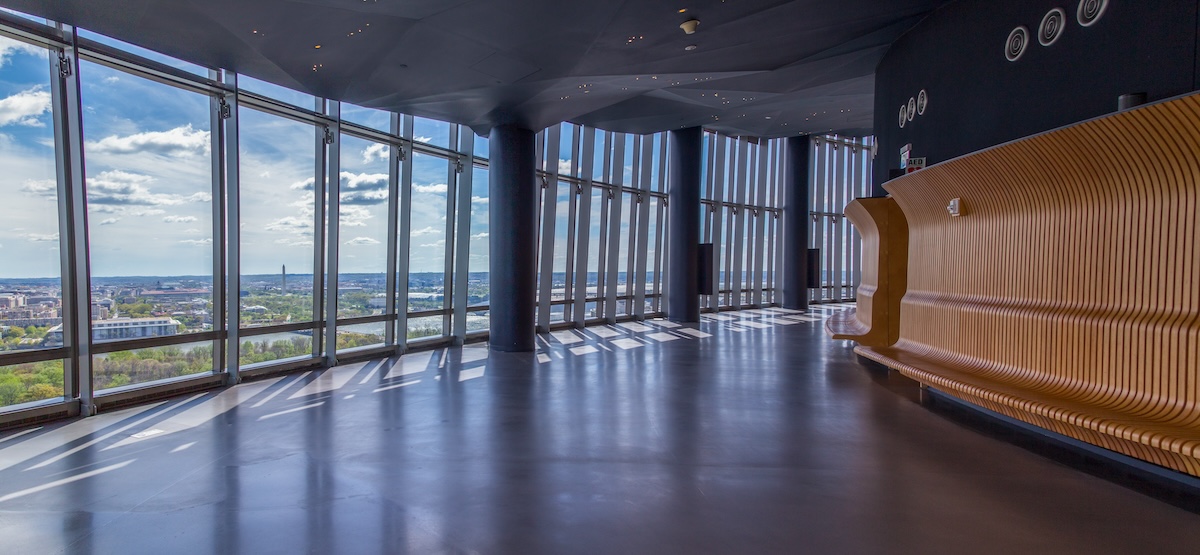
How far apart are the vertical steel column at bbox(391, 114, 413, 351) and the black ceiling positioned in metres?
0.61

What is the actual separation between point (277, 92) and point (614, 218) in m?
8.60

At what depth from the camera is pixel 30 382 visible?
604 cm

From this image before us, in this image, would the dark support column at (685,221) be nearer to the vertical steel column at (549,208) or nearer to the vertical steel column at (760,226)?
the vertical steel column at (549,208)

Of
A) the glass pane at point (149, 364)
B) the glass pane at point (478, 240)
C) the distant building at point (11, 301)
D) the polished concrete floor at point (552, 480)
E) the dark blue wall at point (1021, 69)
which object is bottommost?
the polished concrete floor at point (552, 480)

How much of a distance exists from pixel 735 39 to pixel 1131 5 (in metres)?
3.99

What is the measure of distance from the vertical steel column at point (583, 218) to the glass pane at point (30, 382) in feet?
32.3

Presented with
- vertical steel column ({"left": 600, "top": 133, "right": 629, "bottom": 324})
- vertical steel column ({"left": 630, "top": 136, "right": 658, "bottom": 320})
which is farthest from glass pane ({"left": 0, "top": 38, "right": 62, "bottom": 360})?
vertical steel column ({"left": 630, "top": 136, "right": 658, "bottom": 320})

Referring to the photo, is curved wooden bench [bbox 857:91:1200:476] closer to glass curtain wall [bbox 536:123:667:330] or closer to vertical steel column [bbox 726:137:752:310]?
glass curtain wall [bbox 536:123:667:330]

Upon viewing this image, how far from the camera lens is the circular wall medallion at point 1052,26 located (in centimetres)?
567

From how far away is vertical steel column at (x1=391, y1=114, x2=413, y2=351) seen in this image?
10.6 metres

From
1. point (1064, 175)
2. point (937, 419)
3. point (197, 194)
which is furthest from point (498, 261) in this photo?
point (1064, 175)

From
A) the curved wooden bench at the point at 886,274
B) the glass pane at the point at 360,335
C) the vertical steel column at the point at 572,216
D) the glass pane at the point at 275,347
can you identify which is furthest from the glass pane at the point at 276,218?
the curved wooden bench at the point at 886,274

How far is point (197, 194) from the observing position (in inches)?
304

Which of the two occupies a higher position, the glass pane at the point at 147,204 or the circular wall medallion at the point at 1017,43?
the circular wall medallion at the point at 1017,43
